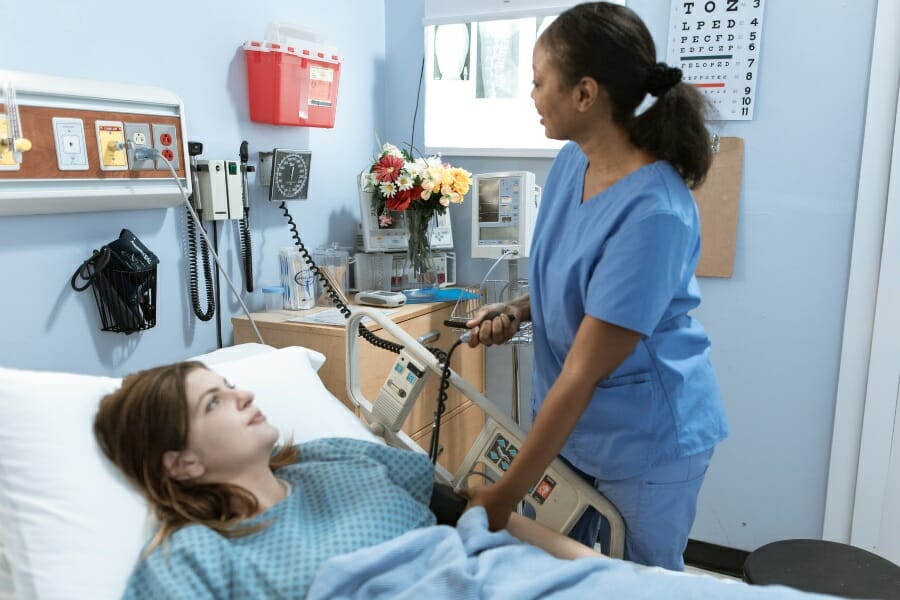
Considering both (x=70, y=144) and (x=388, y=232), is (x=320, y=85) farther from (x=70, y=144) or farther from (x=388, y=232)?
(x=70, y=144)

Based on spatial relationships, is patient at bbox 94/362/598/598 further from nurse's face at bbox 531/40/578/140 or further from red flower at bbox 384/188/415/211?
red flower at bbox 384/188/415/211

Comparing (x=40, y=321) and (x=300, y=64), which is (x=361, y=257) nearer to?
(x=300, y=64)

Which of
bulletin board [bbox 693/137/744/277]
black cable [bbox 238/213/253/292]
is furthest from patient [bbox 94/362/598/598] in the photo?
bulletin board [bbox 693/137/744/277]

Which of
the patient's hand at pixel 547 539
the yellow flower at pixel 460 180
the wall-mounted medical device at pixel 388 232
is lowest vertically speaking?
the patient's hand at pixel 547 539

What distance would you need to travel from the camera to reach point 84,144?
5.38ft

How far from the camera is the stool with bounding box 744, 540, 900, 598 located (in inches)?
67.9

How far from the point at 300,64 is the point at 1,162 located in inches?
38.2

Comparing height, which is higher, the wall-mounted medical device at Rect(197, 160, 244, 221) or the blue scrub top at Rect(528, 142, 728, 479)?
the wall-mounted medical device at Rect(197, 160, 244, 221)

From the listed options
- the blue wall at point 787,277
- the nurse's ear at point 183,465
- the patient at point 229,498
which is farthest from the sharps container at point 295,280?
the blue wall at point 787,277

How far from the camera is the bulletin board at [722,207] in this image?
7.68ft

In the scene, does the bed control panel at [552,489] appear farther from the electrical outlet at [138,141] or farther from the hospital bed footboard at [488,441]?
the electrical outlet at [138,141]

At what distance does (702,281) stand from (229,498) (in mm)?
1763

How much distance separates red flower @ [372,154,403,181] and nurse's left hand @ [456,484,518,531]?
136 cm

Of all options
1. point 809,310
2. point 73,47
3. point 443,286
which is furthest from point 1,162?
point 809,310
